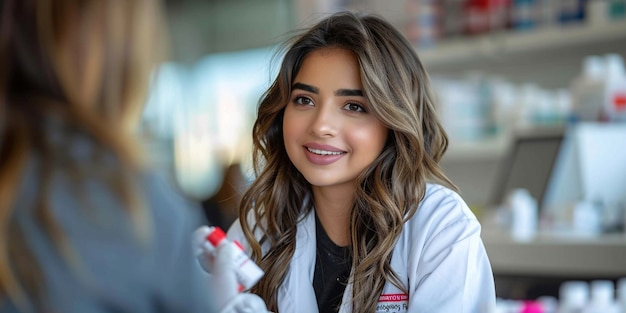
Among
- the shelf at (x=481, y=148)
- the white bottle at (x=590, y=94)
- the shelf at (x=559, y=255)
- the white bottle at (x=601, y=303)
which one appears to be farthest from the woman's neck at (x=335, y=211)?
the shelf at (x=481, y=148)

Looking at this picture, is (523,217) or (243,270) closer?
(243,270)

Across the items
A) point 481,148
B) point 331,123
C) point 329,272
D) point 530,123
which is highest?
point 331,123

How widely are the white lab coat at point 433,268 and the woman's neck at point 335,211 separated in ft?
0.23

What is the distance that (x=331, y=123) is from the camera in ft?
4.33

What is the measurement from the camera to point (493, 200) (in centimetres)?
276

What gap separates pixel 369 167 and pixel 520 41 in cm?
175

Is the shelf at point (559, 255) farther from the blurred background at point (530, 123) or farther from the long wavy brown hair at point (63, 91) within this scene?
the long wavy brown hair at point (63, 91)

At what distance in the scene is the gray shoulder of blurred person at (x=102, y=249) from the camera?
0.75 meters

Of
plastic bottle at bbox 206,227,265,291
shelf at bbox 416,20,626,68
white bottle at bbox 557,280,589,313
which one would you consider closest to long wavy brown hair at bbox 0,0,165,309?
plastic bottle at bbox 206,227,265,291

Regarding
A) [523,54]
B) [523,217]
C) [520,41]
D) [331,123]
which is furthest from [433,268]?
[523,54]

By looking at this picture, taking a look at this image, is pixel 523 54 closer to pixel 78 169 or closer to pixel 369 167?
pixel 369 167

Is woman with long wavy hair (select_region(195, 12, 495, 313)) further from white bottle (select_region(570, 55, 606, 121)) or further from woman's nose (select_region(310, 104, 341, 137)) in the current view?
white bottle (select_region(570, 55, 606, 121))

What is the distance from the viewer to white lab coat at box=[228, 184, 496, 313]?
1.23 metres

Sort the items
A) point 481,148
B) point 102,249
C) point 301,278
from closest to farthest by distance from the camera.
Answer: point 102,249 < point 301,278 < point 481,148
